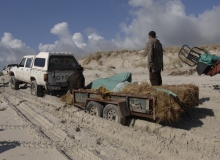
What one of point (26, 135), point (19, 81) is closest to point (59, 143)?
point (26, 135)

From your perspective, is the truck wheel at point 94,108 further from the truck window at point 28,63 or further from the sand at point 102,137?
the truck window at point 28,63

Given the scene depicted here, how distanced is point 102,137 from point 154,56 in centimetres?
328

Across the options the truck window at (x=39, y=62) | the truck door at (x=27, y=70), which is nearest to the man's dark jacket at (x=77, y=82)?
the truck window at (x=39, y=62)

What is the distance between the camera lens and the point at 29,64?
498 inches

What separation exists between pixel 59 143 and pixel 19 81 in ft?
34.4

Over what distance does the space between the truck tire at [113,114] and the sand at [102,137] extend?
0.19 meters

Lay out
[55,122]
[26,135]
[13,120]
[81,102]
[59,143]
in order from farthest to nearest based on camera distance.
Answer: [81,102] → [13,120] → [55,122] → [26,135] → [59,143]

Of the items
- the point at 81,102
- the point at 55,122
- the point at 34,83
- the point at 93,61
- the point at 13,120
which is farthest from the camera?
the point at 93,61

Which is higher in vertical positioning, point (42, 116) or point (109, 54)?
point (109, 54)

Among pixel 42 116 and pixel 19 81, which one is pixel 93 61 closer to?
pixel 19 81

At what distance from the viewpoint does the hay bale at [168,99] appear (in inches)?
221

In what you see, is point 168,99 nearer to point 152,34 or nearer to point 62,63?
point 152,34

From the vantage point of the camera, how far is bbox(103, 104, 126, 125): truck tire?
624 centimetres

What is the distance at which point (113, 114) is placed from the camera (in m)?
6.54
